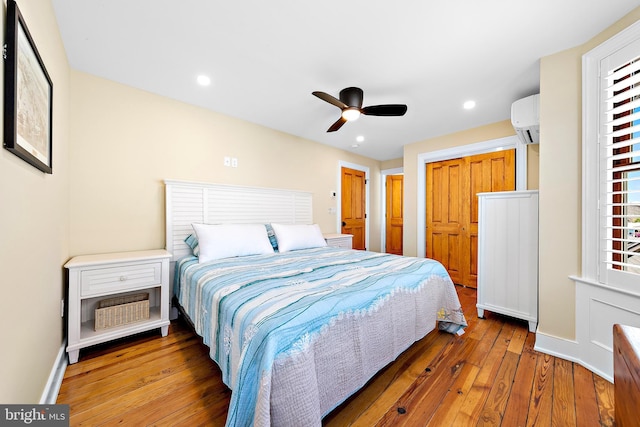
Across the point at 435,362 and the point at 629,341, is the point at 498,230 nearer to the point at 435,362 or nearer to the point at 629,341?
the point at 435,362

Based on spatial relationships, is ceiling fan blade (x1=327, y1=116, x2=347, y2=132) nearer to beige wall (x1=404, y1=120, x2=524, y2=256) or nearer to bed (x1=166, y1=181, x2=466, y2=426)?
bed (x1=166, y1=181, x2=466, y2=426)

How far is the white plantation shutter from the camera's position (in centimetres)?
157

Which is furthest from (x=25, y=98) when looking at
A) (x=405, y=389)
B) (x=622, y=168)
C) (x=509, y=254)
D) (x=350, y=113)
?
(x=509, y=254)

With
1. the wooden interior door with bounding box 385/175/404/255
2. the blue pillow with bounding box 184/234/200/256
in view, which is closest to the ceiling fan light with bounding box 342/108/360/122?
the blue pillow with bounding box 184/234/200/256

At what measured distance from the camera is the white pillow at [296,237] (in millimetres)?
3026

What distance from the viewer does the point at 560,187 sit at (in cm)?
199

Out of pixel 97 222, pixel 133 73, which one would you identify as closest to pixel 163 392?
pixel 97 222

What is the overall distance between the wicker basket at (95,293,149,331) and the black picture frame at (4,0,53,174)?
1258 mm

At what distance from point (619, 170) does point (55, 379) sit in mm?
3979

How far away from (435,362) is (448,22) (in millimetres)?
2474

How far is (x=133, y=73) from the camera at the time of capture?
2.28 meters

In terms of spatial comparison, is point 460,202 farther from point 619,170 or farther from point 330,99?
point 330,99

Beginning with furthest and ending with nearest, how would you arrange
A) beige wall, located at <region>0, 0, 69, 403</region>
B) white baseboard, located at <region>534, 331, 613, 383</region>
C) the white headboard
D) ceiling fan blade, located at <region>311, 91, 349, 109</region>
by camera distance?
the white headboard < ceiling fan blade, located at <region>311, 91, 349, 109</region> < white baseboard, located at <region>534, 331, 613, 383</region> < beige wall, located at <region>0, 0, 69, 403</region>

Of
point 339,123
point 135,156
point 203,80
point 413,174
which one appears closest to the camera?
point 203,80
